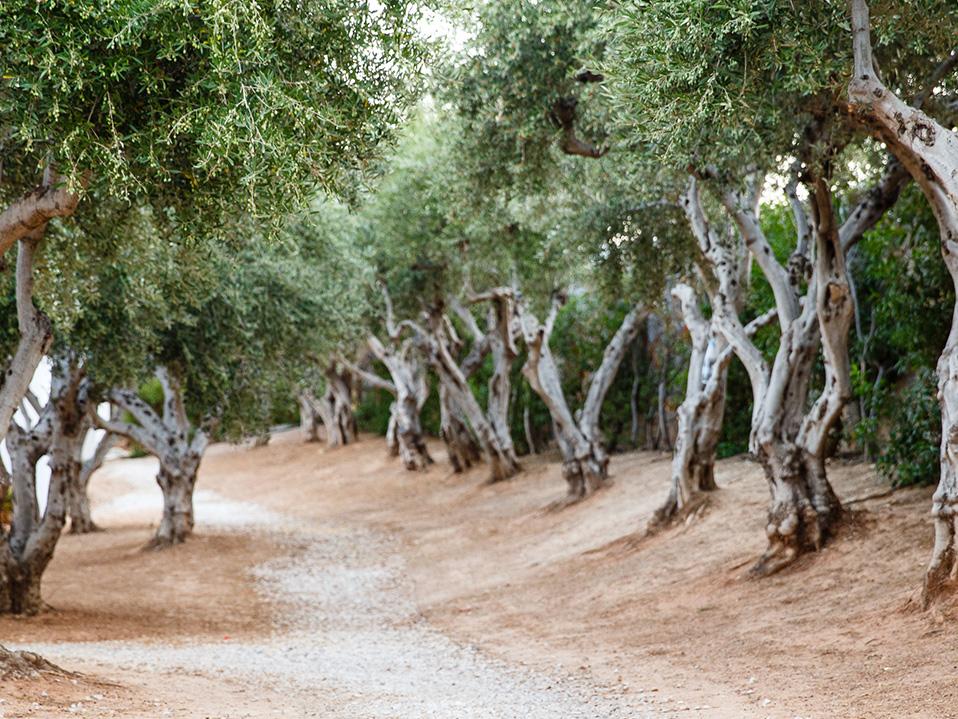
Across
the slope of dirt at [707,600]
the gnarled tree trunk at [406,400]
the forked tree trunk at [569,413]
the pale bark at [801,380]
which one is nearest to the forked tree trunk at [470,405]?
the slope of dirt at [707,600]

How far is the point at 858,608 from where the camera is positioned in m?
9.62

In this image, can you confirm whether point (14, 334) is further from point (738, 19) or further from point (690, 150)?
point (738, 19)

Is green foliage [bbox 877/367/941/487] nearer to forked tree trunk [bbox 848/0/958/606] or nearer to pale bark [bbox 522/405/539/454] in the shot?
forked tree trunk [bbox 848/0/958/606]

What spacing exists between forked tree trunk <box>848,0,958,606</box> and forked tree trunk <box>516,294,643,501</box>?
12.0m

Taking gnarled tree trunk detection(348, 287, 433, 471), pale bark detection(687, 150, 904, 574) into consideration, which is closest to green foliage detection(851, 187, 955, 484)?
pale bark detection(687, 150, 904, 574)

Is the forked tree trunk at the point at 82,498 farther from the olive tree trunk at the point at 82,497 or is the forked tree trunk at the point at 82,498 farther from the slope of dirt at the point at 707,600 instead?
the slope of dirt at the point at 707,600

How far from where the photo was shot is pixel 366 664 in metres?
10.2

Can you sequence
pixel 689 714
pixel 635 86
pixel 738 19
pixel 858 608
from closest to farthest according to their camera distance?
pixel 689 714 → pixel 738 19 → pixel 635 86 → pixel 858 608

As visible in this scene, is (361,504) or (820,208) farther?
(361,504)

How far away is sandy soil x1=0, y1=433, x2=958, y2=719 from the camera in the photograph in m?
7.75

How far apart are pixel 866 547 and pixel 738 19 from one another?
5948mm

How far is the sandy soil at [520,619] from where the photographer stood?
7750 millimetres

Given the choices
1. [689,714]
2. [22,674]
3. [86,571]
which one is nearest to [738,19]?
[689,714]

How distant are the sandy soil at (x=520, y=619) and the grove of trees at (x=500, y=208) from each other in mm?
782
